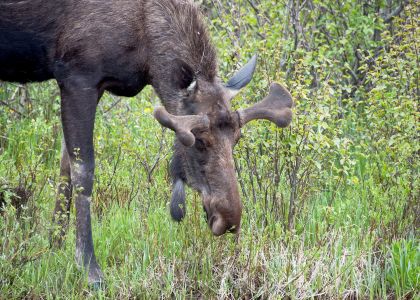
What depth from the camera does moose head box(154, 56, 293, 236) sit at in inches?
226

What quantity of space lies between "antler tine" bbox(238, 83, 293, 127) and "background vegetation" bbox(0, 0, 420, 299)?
35cm

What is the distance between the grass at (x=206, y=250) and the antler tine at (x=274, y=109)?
76 centimetres

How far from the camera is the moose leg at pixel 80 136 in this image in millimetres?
6199

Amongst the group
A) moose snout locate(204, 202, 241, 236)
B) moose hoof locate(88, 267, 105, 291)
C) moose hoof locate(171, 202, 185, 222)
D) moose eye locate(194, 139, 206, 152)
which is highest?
moose eye locate(194, 139, 206, 152)

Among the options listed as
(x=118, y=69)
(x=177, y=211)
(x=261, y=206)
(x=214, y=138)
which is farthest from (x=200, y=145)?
(x=261, y=206)

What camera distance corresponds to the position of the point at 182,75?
6.32 meters

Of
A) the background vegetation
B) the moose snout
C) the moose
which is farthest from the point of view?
the moose

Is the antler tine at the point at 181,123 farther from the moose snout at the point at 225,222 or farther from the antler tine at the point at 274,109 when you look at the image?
the moose snout at the point at 225,222

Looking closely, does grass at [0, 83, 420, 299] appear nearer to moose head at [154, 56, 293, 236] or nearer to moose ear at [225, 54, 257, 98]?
moose head at [154, 56, 293, 236]

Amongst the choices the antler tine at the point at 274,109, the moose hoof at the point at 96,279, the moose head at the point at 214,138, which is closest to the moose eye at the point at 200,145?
the moose head at the point at 214,138

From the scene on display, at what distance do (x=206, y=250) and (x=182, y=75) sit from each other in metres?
1.29

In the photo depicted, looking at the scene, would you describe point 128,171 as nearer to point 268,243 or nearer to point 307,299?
point 268,243

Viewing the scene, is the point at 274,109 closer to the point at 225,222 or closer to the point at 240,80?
the point at 240,80

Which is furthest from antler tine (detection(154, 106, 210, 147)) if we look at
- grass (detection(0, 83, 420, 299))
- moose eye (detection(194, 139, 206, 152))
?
grass (detection(0, 83, 420, 299))
